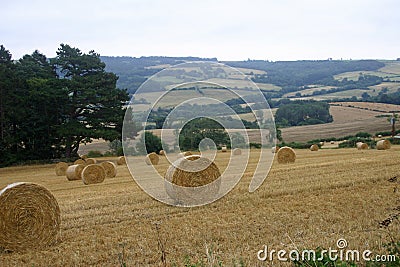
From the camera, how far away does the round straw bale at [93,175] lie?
20234 millimetres

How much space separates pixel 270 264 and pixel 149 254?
209cm

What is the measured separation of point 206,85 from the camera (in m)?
13.9

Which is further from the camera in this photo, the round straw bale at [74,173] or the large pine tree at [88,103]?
the large pine tree at [88,103]

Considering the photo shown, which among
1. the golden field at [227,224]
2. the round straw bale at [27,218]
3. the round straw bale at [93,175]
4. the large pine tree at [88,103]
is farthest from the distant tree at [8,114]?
the round straw bale at [27,218]

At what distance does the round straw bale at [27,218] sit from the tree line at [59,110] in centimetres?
2722

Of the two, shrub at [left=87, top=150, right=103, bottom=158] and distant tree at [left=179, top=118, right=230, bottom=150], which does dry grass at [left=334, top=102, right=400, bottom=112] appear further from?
distant tree at [left=179, top=118, right=230, bottom=150]

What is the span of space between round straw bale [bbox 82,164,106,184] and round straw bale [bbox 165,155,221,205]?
27.5ft

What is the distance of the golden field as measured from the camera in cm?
745

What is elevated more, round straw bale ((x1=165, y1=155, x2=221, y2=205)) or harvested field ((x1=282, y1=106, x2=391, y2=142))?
round straw bale ((x1=165, y1=155, x2=221, y2=205))

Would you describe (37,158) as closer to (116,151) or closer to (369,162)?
(116,151)

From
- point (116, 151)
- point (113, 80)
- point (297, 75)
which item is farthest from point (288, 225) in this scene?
point (297, 75)

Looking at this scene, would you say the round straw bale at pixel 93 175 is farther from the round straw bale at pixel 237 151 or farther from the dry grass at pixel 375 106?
the dry grass at pixel 375 106

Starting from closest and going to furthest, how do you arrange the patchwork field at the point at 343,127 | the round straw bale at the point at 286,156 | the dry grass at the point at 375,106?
1. the round straw bale at the point at 286,156
2. the patchwork field at the point at 343,127
3. the dry grass at the point at 375,106

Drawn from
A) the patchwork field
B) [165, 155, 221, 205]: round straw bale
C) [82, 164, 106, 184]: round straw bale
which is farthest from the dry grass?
[165, 155, 221, 205]: round straw bale
